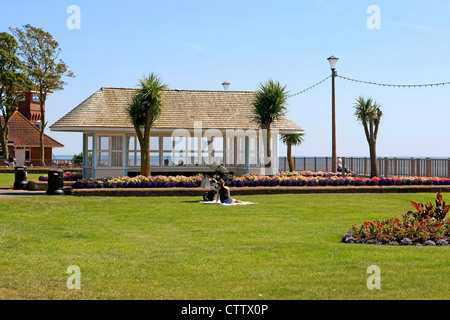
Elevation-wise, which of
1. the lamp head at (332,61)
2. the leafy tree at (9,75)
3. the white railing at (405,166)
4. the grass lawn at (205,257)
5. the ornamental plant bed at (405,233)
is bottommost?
the grass lawn at (205,257)

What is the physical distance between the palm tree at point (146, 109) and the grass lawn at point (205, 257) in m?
9.65

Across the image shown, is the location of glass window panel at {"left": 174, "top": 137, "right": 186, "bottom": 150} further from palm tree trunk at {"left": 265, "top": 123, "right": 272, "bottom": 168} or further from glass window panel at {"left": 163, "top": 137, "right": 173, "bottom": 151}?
palm tree trunk at {"left": 265, "top": 123, "right": 272, "bottom": 168}

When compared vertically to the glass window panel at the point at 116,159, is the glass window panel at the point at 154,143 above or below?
above

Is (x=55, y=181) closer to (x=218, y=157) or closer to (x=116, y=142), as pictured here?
(x=116, y=142)

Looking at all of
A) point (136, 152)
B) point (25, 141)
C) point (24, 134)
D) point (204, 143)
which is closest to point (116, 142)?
point (136, 152)

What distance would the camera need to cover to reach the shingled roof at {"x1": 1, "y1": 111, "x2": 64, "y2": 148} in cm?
7662

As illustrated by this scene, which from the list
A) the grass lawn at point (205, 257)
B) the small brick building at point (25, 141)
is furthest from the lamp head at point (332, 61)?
the small brick building at point (25, 141)

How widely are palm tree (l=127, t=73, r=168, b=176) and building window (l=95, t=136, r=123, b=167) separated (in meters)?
2.31

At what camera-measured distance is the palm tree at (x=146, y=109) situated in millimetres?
28203

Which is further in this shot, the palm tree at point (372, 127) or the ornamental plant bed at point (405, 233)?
the palm tree at point (372, 127)

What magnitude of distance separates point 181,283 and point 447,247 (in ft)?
19.1

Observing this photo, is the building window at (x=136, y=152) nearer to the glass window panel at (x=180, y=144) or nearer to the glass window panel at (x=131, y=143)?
the glass window panel at (x=131, y=143)
